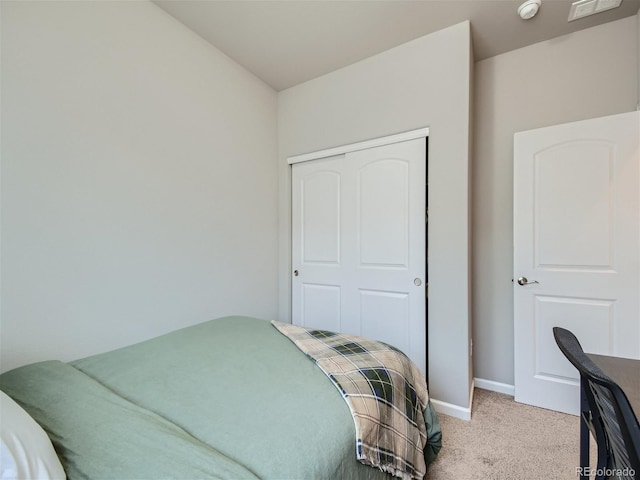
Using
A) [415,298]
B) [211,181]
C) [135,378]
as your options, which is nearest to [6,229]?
[135,378]

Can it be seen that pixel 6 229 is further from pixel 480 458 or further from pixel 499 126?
pixel 499 126

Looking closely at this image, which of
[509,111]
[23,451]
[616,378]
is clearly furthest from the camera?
[509,111]

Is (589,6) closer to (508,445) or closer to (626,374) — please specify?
(626,374)

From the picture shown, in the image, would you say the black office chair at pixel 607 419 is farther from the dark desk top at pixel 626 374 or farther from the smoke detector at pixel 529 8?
the smoke detector at pixel 529 8

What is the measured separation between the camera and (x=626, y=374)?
1.01 meters

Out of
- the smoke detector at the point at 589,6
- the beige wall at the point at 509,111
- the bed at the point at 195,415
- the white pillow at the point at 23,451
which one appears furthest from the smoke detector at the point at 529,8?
the white pillow at the point at 23,451

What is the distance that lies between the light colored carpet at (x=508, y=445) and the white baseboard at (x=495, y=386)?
0.16 m

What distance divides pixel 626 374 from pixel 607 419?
319 mm

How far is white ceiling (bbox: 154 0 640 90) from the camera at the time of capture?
188 centimetres

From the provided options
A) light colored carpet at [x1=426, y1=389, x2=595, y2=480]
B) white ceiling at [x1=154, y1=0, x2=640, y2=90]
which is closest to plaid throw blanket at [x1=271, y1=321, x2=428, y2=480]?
light colored carpet at [x1=426, y1=389, x2=595, y2=480]

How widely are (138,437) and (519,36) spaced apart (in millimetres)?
3161

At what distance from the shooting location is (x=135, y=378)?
1.15 metres

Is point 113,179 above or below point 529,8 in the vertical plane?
below

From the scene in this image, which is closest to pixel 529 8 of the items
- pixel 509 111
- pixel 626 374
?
pixel 509 111
